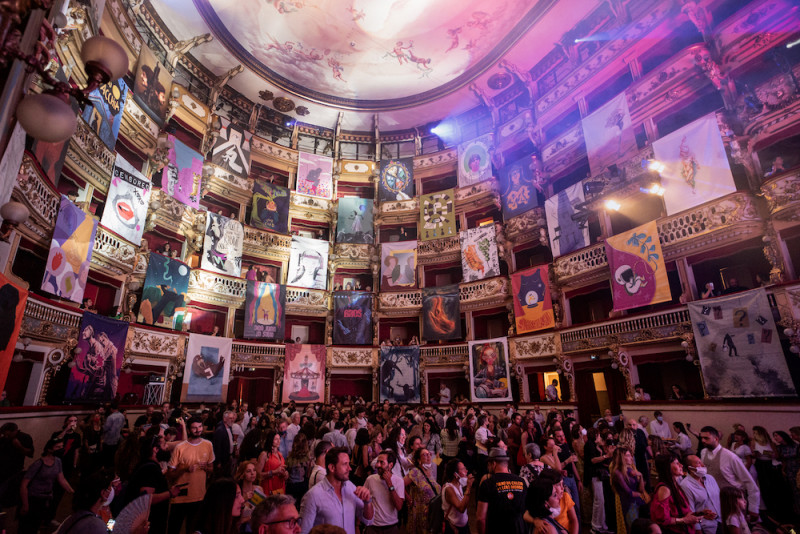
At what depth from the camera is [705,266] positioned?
1466 centimetres

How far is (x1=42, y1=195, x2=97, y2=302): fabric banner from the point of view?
1078 cm

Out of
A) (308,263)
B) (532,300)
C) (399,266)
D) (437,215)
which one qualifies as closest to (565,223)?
(532,300)

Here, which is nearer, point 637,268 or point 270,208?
point 637,268

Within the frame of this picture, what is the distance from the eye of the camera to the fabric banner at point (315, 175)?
24.9m

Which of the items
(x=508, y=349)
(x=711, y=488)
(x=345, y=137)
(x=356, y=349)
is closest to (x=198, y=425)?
(x=711, y=488)

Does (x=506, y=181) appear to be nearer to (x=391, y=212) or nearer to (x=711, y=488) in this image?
(x=391, y=212)

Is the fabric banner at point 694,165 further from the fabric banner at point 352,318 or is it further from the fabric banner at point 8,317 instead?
the fabric banner at point 8,317

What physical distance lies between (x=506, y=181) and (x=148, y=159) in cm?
1672

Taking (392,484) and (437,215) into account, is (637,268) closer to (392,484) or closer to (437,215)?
(437,215)

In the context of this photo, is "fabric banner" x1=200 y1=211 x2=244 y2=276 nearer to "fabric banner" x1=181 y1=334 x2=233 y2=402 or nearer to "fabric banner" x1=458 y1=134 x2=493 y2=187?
"fabric banner" x1=181 y1=334 x2=233 y2=402

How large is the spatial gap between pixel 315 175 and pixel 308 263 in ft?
18.7

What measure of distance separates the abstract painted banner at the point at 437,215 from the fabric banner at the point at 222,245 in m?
9.88

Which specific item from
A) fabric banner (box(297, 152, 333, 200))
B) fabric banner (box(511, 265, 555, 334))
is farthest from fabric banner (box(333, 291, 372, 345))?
fabric banner (box(511, 265, 555, 334))

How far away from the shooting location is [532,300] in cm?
1853
